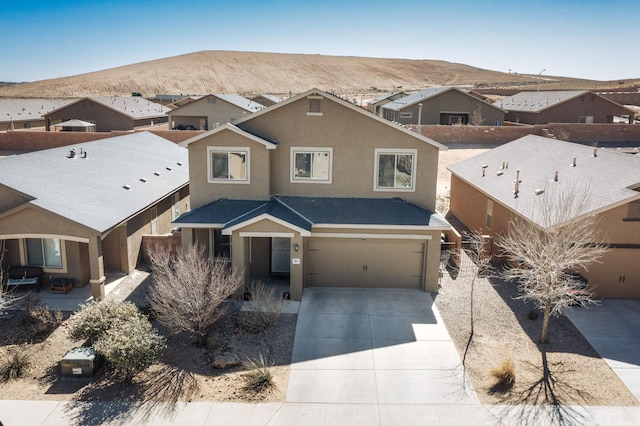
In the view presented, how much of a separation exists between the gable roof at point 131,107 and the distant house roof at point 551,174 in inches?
1518

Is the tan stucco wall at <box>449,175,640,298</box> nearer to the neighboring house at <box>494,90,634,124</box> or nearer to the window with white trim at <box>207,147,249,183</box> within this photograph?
the window with white trim at <box>207,147,249,183</box>

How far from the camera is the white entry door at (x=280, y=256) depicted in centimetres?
1902

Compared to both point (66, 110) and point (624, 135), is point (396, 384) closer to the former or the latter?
point (624, 135)

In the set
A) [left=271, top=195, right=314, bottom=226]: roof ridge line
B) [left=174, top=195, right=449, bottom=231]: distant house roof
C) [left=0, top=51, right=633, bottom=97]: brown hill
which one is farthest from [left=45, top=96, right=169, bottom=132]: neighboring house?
[left=0, top=51, right=633, bottom=97]: brown hill

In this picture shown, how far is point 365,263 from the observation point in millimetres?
18609

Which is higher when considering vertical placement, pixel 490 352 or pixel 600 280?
pixel 600 280

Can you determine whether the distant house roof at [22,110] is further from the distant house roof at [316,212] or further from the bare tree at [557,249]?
the bare tree at [557,249]

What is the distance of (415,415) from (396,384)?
49.9 inches

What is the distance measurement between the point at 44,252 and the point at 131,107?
41.8 m

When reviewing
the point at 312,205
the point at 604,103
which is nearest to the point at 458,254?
the point at 312,205

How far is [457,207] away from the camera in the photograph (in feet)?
91.6

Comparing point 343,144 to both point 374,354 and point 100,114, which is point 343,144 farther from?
point 100,114

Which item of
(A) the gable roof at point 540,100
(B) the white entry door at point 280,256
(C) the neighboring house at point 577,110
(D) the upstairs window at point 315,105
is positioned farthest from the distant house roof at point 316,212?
(A) the gable roof at point 540,100

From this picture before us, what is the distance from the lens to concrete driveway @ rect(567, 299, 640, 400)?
13.1 m
